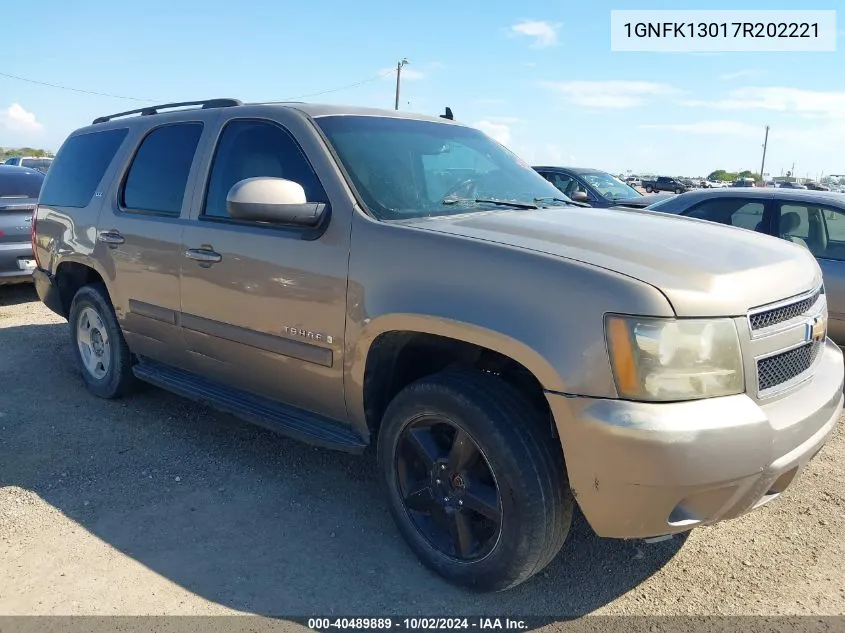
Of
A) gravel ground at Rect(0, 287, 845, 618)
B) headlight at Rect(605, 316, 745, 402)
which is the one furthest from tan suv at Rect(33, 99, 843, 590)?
gravel ground at Rect(0, 287, 845, 618)

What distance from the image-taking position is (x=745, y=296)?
2.38 meters

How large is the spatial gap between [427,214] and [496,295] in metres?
0.79

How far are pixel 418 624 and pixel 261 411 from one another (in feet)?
4.58

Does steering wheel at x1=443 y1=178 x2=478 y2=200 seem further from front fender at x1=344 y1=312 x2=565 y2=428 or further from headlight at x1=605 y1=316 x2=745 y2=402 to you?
headlight at x1=605 y1=316 x2=745 y2=402

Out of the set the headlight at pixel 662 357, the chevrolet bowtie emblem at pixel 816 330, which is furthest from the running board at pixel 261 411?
the chevrolet bowtie emblem at pixel 816 330

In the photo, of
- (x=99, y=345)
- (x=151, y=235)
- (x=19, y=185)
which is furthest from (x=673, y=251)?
(x=19, y=185)

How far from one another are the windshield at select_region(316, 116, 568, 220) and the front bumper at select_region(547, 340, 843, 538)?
50.5 inches

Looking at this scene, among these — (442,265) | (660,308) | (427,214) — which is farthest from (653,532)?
(427,214)

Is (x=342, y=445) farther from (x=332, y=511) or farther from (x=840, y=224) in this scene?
(x=840, y=224)

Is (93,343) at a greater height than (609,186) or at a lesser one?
lesser

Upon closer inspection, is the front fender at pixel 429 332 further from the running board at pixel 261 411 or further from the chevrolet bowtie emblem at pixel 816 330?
the chevrolet bowtie emblem at pixel 816 330

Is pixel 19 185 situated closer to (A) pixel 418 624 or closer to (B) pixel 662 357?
(A) pixel 418 624

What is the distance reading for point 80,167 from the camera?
5.00 meters

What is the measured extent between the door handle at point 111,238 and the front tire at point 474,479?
7.83ft
